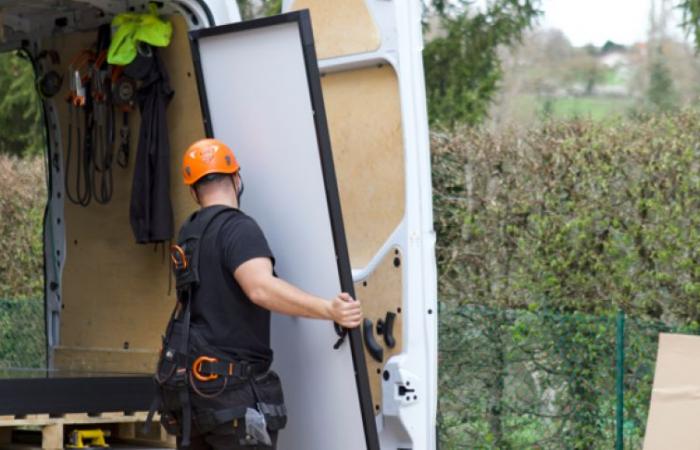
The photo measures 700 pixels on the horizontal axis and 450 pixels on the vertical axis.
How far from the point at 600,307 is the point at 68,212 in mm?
3427

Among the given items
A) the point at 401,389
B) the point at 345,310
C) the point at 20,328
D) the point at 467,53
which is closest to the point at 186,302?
the point at 345,310

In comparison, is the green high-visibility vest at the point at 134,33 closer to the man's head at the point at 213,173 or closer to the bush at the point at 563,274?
the man's head at the point at 213,173

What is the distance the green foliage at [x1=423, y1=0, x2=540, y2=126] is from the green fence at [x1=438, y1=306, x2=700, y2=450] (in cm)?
377

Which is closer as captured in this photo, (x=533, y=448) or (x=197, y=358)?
(x=197, y=358)

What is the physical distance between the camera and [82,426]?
6.03 meters

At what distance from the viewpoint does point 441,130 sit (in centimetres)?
1056

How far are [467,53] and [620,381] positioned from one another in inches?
195

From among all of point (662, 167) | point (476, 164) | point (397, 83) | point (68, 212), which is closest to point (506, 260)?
point (476, 164)

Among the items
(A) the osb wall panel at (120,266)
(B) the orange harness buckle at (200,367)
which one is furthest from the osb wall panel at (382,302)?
(A) the osb wall panel at (120,266)

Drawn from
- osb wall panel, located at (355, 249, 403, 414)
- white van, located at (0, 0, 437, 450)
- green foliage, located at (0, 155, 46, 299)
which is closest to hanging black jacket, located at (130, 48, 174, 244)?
white van, located at (0, 0, 437, 450)

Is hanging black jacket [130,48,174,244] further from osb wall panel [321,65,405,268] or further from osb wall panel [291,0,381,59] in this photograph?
osb wall panel [321,65,405,268]

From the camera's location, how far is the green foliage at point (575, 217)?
28.4ft

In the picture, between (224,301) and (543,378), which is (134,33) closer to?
(224,301)

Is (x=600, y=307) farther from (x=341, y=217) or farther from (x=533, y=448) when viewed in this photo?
(x=341, y=217)
